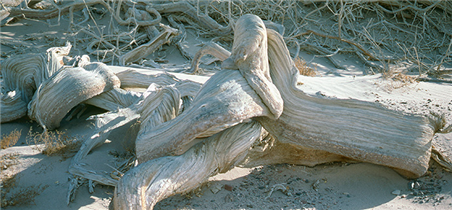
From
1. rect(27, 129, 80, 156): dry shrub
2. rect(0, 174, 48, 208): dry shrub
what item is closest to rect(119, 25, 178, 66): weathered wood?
rect(27, 129, 80, 156): dry shrub

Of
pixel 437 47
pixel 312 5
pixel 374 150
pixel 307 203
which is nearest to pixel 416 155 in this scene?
pixel 374 150

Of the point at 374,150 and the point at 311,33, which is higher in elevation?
the point at 374,150

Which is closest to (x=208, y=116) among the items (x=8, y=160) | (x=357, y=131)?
(x=357, y=131)

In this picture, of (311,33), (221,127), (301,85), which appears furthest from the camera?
(311,33)

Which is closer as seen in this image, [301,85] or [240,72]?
[240,72]

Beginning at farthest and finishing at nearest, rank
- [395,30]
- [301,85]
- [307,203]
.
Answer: [395,30] < [301,85] < [307,203]

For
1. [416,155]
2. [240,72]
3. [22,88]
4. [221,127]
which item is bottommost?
[22,88]

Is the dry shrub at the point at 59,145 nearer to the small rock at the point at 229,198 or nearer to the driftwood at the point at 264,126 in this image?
the driftwood at the point at 264,126

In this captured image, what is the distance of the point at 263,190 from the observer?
3459 millimetres

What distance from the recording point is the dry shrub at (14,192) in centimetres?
303

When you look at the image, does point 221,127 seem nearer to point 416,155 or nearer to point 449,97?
point 416,155

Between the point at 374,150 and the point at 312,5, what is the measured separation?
20.7 feet

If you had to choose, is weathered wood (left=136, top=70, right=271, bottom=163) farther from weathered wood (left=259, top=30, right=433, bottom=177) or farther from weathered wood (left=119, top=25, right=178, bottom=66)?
weathered wood (left=119, top=25, right=178, bottom=66)

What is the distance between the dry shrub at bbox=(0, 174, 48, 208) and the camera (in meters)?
Result: 3.03
